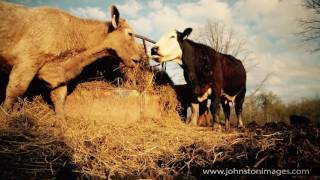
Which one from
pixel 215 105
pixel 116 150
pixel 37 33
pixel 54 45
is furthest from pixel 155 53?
pixel 116 150

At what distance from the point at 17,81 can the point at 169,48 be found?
4.33m

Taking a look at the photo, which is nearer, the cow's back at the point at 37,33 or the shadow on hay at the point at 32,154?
the shadow on hay at the point at 32,154

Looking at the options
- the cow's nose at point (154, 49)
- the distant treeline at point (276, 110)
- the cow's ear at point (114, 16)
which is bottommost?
the distant treeline at point (276, 110)

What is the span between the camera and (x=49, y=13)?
6809 mm

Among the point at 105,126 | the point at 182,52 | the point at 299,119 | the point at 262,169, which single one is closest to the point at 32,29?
the point at 105,126

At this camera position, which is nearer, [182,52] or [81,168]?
[81,168]

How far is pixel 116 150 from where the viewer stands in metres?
4.75

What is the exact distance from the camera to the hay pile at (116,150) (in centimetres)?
380

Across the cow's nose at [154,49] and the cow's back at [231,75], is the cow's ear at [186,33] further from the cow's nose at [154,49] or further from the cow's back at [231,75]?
the cow's back at [231,75]

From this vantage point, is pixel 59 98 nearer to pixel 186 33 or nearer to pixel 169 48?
pixel 169 48

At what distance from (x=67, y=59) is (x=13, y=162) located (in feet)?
11.2

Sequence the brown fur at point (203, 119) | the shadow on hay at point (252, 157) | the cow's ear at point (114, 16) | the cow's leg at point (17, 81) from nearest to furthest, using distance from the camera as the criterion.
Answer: the shadow on hay at point (252, 157) → the cow's leg at point (17, 81) → the cow's ear at point (114, 16) → the brown fur at point (203, 119)

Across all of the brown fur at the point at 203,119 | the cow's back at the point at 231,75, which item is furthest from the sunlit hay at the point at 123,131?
the cow's back at the point at 231,75

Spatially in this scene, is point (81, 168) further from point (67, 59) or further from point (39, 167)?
point (67, 59)
